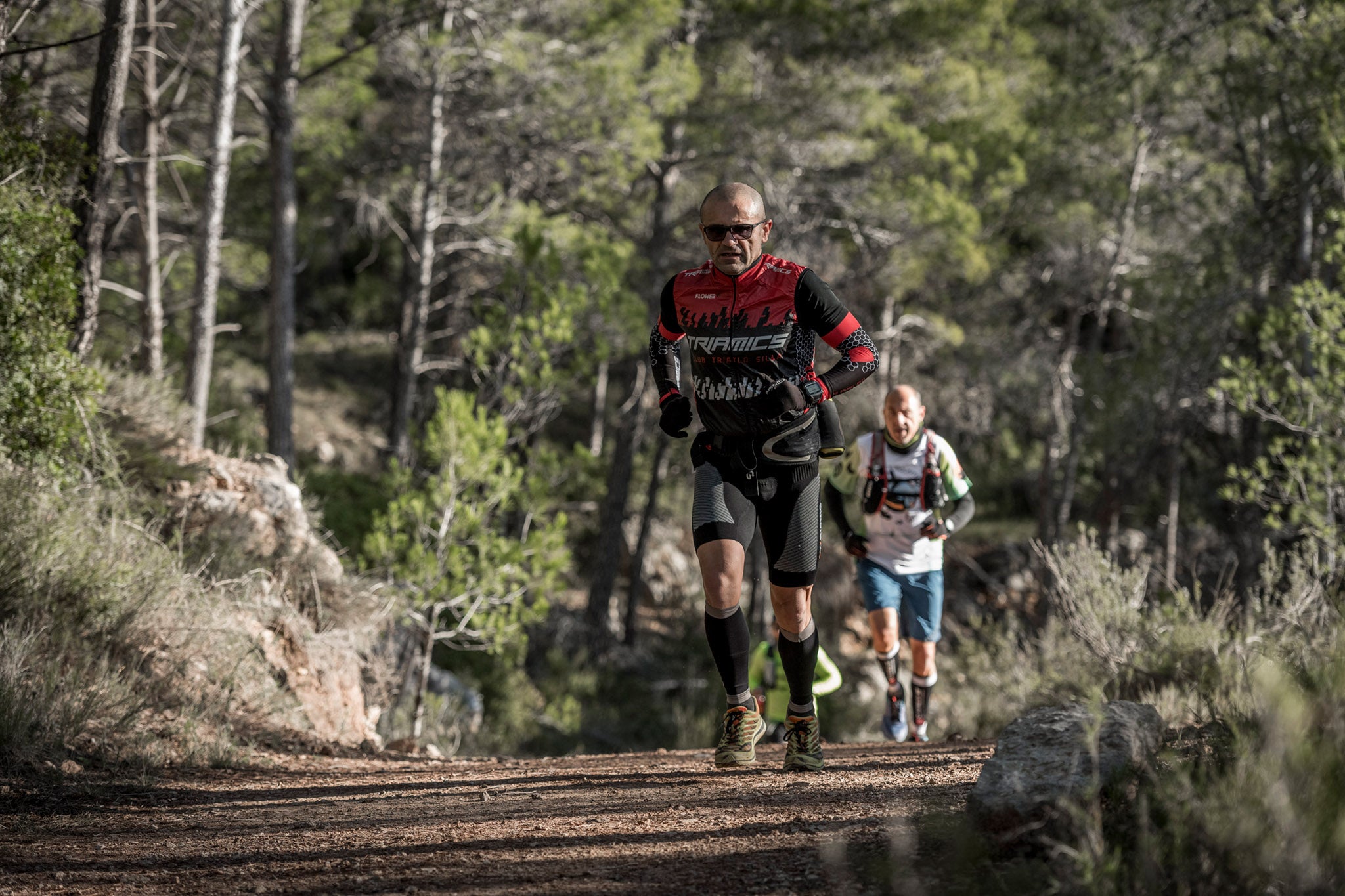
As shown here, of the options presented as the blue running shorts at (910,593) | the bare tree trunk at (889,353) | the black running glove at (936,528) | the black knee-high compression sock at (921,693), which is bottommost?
the black knee-high compression sock at (921,693)

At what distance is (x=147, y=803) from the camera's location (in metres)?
4.08

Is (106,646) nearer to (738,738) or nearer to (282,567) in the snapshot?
(282,567)

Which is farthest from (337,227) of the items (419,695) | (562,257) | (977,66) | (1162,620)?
(1162,620)

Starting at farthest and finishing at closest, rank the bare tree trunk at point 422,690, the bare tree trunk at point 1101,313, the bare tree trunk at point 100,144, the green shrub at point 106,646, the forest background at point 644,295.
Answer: the bare tree trunk at point 1101,313
the bare tree trunk at point 422,690
the bare tree trunk at point 100,144
the forest background at point 644,295
the green shrub at point 106,646

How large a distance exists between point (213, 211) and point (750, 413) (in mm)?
8077

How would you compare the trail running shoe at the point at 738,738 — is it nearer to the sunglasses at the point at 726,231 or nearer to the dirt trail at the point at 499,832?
the dirt trail at the point at 499,832

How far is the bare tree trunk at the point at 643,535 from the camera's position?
18.9 meters

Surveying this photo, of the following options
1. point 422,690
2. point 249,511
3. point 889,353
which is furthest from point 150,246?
point 889,353

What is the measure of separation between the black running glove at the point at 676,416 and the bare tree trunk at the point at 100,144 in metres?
4.73

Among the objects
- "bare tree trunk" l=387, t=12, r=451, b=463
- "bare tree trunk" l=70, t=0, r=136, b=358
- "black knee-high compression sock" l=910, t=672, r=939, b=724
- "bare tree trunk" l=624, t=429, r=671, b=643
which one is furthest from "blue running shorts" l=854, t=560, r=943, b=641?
"bare tree trunk" l=624, t=429, r=671, b=643

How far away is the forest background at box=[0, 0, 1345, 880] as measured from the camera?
22.4 feet

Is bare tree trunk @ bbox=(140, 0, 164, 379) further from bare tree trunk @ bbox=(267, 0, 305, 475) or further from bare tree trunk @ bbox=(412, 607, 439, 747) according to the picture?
bare tree trunk @ bbox=(412, 607, 439, 747)

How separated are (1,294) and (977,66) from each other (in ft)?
56.6

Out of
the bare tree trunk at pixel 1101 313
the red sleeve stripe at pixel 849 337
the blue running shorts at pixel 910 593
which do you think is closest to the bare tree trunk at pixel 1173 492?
the bare tree trunk at pixel 1101 313
